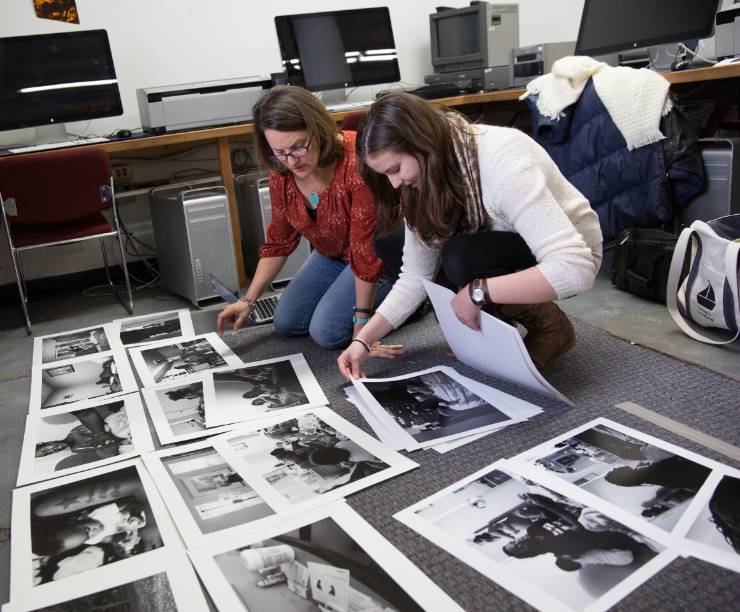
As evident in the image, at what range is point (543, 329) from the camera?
163cm

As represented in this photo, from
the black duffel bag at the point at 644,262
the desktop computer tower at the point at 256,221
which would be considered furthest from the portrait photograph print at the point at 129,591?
the desktop computer tower at the point at 256,221

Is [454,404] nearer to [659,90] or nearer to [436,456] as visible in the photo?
[436,456]

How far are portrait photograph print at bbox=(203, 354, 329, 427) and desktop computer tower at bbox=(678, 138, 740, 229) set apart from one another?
4.50ft

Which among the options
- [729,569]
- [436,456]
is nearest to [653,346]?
[436,456]

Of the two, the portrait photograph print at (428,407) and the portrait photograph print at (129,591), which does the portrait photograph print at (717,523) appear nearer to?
the portrait photograph print at (428,407)

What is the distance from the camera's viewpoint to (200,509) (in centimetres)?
116

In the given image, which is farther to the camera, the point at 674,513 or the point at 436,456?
the point at 436,456

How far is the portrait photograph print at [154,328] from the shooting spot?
6.92 feet

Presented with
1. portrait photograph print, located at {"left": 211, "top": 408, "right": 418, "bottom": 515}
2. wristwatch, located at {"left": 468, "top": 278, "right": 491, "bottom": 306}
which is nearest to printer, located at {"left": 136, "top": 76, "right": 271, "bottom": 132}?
portrait photograph print, located at {"left": 211, "top": 408, "right": 418, "bottom": 515}

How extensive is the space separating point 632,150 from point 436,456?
136cm

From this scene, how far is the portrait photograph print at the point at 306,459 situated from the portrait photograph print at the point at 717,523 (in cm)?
46

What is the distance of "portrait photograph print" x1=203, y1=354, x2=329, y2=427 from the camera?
1.55m

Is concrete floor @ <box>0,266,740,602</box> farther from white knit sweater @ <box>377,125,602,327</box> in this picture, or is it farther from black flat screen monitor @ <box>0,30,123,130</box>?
black flat screen monitor @ <box>0,30,123,130</box>

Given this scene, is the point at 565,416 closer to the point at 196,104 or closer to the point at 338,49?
the point at 196,104
